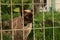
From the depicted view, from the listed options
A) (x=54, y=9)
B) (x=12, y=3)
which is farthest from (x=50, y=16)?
(x=12, y=3)

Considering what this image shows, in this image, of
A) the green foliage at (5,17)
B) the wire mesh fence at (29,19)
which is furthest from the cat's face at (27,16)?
the green foliage at (5,17)

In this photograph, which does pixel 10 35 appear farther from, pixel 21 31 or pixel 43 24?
pixel 43 24

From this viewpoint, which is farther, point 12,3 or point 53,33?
point 53,33

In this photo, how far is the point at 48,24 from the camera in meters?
1.46

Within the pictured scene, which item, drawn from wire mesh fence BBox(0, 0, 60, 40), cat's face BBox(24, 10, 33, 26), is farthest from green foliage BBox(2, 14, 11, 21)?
cat's face BBox(24, 10, 33, 26)

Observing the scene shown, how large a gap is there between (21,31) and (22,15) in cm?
13

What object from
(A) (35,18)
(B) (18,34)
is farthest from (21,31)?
(A) (35,18)

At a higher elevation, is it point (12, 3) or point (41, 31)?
point (12, 3)

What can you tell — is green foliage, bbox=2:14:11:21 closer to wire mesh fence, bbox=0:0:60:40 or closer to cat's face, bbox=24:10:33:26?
wire mesh fence, bbox=0:0:60:40

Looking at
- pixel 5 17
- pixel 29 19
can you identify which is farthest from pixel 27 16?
pixel 5 17

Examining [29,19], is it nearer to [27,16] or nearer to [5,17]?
[27,16]

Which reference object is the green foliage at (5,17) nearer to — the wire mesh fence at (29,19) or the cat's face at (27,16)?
the wire mesh fence at (29,19)

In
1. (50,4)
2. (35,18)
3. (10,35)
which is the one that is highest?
(50,4)

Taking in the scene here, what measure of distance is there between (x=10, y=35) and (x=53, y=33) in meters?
0.38
